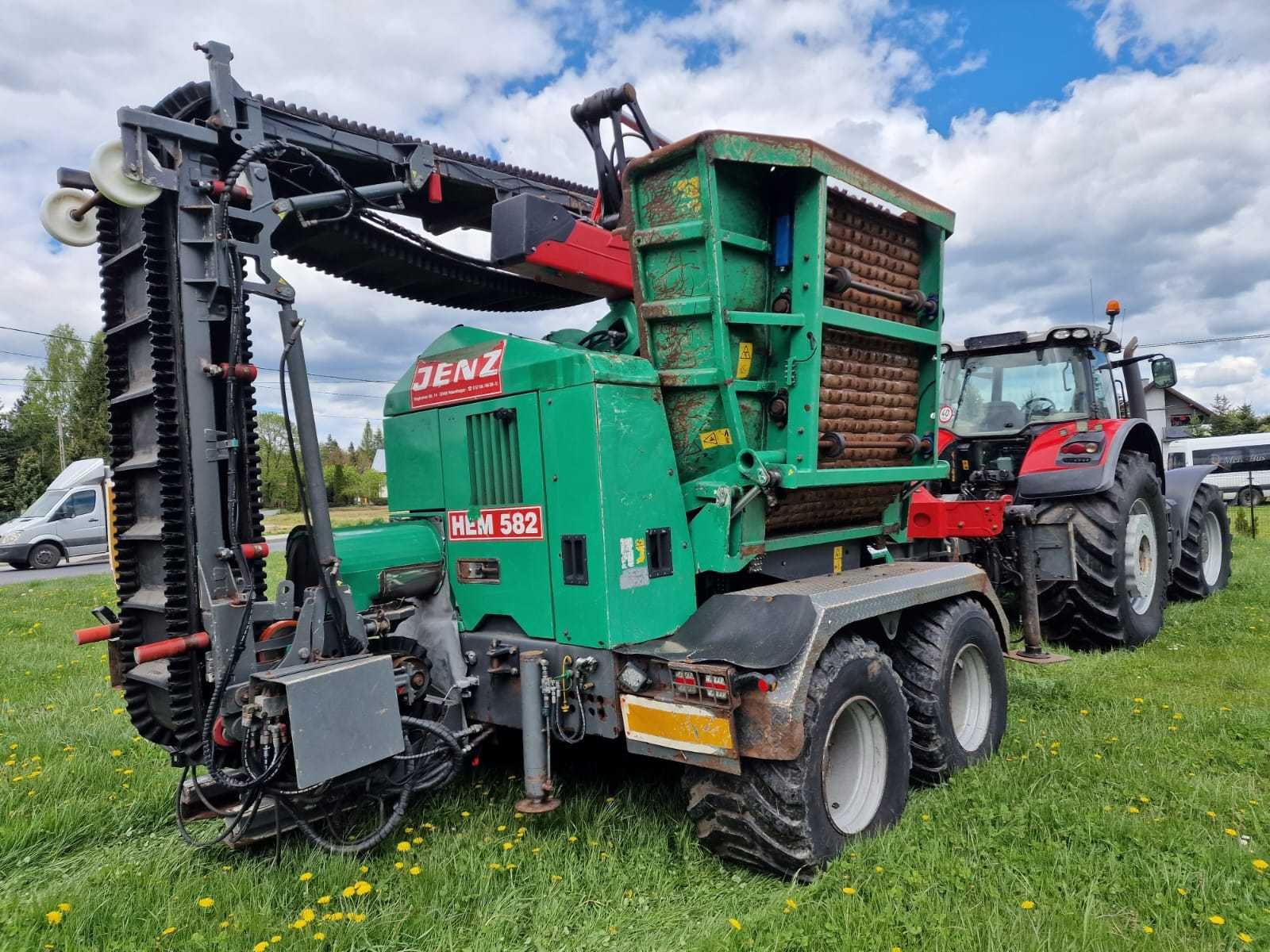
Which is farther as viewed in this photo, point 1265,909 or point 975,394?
point 975,394

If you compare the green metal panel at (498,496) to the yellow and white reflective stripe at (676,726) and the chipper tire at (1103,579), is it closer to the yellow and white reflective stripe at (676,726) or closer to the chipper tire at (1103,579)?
the yellow and white reflective stripe at (676,726)

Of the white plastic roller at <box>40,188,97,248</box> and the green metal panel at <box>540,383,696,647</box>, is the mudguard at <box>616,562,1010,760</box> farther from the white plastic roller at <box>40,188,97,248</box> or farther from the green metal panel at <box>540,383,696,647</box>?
the white plastic roller at <box>40,188,97,248</box>

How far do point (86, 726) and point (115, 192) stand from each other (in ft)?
11.6

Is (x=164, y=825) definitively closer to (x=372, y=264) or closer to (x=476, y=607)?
(x=476, y=607)

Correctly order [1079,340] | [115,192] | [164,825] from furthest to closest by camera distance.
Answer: [1079,340], [164,825], [115,192]

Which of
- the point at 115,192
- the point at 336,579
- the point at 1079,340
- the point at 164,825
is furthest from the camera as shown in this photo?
the point at 1079,340

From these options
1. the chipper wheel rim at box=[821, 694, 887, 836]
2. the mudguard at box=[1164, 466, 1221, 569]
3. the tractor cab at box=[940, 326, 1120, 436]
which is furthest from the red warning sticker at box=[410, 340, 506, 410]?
the mudguard at box=[1164, 466, 1221, 569]

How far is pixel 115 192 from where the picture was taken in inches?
Answer: 124

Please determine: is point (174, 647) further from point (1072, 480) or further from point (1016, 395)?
point (1016, 395)

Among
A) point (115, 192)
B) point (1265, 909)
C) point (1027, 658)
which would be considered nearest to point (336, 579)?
point (115, 192)

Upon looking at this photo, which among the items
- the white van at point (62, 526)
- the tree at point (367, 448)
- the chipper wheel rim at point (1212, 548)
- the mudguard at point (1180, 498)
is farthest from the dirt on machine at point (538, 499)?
the tree at point (367, 448)

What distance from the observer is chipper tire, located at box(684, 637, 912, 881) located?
124 inches

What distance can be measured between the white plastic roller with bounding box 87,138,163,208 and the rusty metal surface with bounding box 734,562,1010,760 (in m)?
2.76

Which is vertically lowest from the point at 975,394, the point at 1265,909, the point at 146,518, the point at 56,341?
the point at 1265,909
